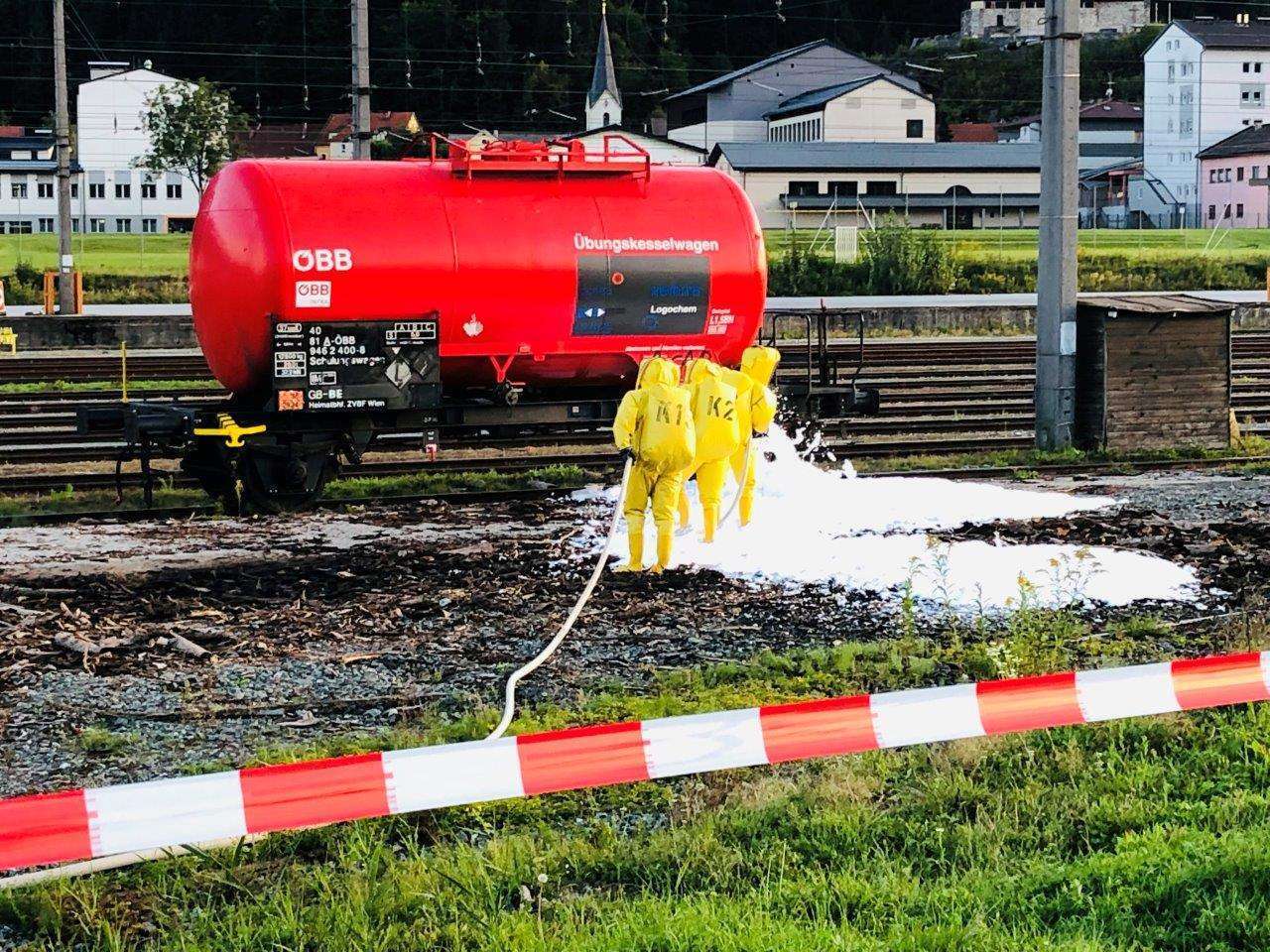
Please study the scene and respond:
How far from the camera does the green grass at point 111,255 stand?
52.0 meters

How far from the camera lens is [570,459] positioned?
64.3 ft

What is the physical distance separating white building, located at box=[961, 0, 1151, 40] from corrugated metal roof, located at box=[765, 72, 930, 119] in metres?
54.4

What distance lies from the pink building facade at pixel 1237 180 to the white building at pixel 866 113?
15362 mm

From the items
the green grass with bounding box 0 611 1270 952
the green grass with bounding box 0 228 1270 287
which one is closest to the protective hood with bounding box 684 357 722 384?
the green grass with bounding box 0 611 1270 952

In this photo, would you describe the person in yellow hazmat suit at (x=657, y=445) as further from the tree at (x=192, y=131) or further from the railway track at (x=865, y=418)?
the tree at (x=192, y=131)

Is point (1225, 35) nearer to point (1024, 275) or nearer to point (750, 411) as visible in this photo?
point (1024, 275)

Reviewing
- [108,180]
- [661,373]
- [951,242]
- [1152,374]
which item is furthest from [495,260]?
[108,180]

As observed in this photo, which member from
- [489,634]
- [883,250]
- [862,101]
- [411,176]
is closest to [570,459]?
[411,176]

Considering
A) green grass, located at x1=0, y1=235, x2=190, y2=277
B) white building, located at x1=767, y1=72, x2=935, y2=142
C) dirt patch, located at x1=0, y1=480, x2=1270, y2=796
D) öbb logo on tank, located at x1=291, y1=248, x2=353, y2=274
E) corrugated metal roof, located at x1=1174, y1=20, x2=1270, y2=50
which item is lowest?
dirt patch, located at x1=0, y1=480, x2=1270, y2=796

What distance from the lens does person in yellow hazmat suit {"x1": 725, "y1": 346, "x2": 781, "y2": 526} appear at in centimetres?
1447

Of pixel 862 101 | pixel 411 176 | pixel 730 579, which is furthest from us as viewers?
pixel 862 101

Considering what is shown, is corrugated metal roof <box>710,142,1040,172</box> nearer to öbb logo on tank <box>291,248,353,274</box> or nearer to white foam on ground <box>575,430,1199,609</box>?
white foam on ground <box>575,430,1199,609</box>

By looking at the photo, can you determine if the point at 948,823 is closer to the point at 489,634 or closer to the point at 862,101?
the point at 489,634

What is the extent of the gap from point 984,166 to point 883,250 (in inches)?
1230
